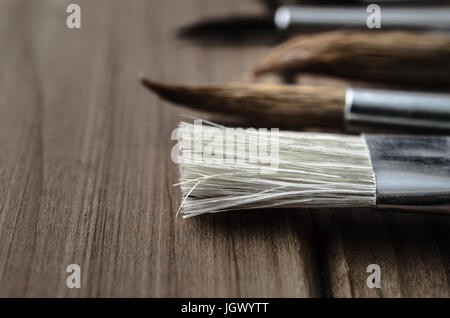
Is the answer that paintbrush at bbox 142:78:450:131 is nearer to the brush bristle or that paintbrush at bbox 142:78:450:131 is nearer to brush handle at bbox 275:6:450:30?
the brush bristle

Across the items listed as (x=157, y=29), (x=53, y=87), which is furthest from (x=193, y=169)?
(x=157, y=29)

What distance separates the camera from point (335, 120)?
75cm

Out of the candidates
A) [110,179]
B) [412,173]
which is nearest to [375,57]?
[412,173]

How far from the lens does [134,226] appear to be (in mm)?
645

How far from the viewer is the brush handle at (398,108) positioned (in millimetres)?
709

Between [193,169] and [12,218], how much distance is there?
23cm

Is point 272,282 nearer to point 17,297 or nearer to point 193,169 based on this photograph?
point 193,169

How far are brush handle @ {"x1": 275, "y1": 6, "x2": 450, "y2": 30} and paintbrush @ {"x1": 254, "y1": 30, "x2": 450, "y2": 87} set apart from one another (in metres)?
0.04

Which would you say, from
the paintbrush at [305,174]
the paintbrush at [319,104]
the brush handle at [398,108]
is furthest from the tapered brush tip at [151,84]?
the brush handle at [398,108]

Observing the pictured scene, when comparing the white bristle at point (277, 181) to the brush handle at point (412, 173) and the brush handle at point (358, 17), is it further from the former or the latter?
the brush handle at point (358, 17)

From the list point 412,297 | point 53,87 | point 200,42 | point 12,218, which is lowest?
point 412,297

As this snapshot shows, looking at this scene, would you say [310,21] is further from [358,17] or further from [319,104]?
[319,104]

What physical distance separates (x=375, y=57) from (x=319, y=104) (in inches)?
5.7

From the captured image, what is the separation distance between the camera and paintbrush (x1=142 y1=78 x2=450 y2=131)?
0.71 metres
